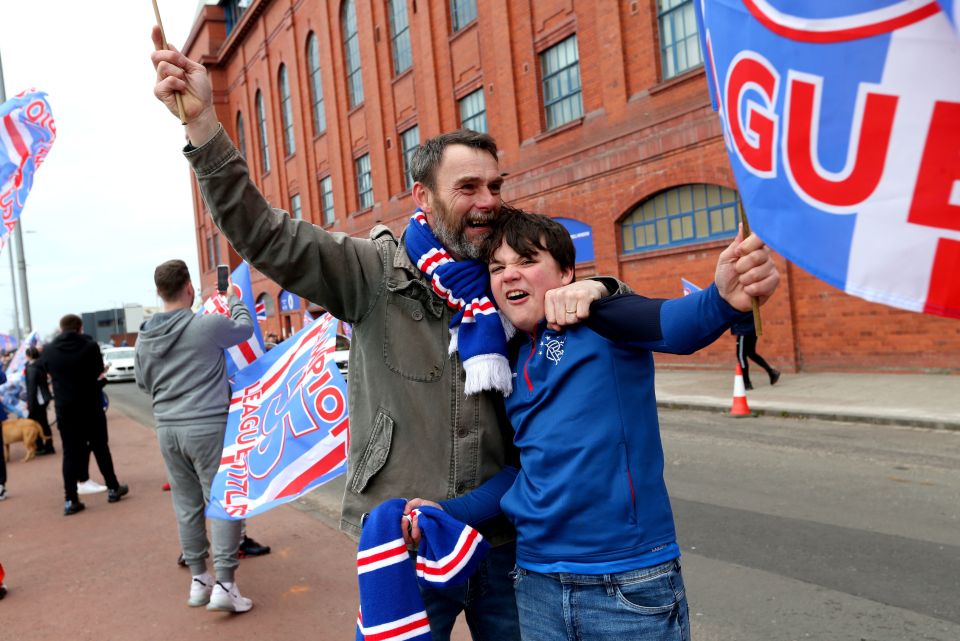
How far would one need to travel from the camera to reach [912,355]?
12820 mm

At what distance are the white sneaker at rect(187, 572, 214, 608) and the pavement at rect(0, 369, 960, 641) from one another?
66 mm

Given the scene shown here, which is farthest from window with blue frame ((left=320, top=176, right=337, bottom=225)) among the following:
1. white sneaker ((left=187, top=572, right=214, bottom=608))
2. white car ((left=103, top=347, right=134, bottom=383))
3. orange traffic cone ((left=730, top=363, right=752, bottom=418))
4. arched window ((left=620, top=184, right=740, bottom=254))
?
white sneaker ((left=187, top=572, right=214, bottom=608))

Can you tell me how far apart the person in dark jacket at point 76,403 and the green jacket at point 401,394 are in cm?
662

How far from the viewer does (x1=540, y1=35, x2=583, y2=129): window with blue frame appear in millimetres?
18953

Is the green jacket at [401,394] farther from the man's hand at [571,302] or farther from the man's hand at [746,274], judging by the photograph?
the man's hand at [746,274]

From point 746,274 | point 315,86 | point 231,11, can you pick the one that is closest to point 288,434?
point 746,274

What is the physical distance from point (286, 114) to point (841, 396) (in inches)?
1288

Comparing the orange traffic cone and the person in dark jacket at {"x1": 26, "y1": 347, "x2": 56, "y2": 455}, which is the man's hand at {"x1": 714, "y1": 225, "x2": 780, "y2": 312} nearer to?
the orange traffic cone

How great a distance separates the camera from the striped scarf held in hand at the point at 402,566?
6.61 feet

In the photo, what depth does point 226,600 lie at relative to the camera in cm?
462

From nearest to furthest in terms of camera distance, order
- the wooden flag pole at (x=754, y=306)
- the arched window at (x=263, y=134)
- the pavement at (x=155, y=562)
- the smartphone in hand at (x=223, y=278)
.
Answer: the wooden flag pole at (x=754, y=306) < the pavement at (x=155, y=562) < the smartphone in hand at (x=223, y=278) < the arched window at (x=263, y=134)

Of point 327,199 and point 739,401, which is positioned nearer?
point 739,401

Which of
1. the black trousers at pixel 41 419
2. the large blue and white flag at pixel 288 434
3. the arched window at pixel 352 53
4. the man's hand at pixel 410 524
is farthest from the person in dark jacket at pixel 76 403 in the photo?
the arched window at pixel 352 53

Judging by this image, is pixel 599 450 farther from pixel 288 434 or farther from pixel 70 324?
pixel 70 324
